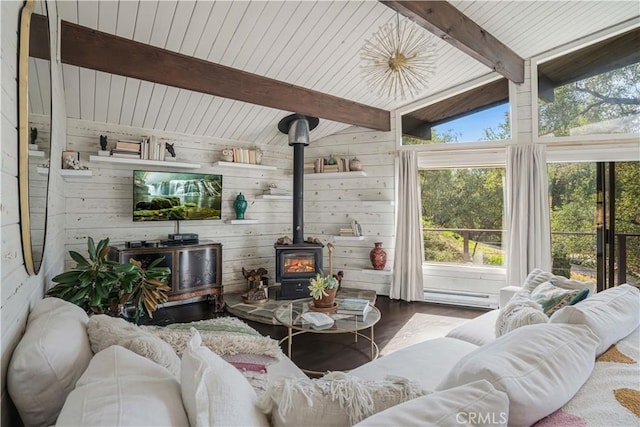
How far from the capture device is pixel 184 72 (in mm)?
3123

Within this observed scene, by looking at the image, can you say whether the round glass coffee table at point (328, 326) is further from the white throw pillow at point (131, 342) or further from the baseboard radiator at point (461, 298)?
the baseboard radiator at point (461, 298)

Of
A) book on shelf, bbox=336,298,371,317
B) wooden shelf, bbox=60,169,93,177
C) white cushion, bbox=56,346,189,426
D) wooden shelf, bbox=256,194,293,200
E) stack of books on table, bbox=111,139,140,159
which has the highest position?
stack of books on table, bbox=111,139,140,159

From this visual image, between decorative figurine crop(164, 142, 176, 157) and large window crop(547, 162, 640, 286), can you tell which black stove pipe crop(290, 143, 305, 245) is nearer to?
decorative figurine crop(164, 142, 176, 157)

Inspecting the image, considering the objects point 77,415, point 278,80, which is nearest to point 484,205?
point 278,80

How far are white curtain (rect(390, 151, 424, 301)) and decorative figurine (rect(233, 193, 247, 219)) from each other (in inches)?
86.4

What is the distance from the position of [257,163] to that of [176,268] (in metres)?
1.90

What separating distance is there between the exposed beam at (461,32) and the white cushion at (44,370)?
263 centimetres

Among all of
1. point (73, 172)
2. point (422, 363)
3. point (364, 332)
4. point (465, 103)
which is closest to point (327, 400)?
point (422, 363)

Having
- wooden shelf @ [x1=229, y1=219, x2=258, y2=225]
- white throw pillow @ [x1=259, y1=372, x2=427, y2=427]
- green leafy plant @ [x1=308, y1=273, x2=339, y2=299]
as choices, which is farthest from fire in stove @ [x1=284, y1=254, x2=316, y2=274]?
white throw pillow @ [x1=259, y1=372, x2=427, y2=427]

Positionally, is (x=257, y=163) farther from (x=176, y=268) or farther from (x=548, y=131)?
(x=548, y=131)

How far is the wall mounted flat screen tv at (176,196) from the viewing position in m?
4.00

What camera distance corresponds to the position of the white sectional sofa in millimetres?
757

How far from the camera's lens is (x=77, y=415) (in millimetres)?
744

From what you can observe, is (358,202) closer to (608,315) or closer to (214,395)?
(608,315)
